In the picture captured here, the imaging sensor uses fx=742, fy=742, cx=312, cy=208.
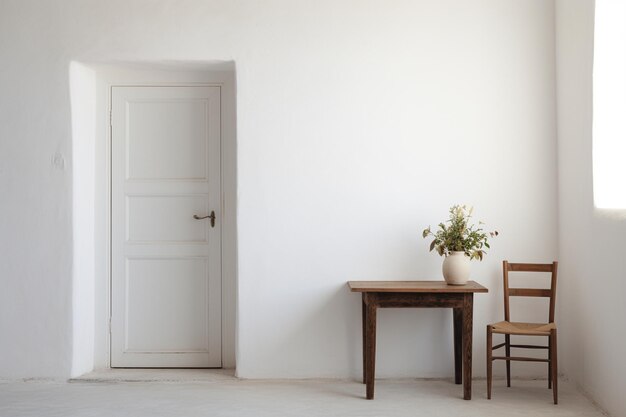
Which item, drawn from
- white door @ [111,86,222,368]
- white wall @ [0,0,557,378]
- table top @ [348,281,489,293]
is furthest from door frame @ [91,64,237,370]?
table top @ [348,281,489,293]

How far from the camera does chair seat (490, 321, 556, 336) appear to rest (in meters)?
4.47

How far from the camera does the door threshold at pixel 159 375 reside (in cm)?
513

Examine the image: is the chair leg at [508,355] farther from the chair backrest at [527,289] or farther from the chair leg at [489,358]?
the chair leg at [489,358]

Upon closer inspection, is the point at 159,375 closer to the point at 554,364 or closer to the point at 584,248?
the point at 554,364

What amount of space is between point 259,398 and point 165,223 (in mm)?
1568

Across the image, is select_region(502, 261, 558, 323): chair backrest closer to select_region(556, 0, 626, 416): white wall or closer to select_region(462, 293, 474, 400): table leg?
select_region(556, 0, 626, 416): white wall

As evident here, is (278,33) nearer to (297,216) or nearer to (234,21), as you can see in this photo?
(234,21)

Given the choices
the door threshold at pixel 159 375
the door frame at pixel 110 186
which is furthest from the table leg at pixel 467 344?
the door frame at pixel 110 186

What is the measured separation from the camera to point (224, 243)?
18.1 feet

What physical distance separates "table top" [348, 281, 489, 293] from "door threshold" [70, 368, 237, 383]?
1.18 meters

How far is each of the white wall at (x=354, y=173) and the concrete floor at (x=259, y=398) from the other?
0.21 m

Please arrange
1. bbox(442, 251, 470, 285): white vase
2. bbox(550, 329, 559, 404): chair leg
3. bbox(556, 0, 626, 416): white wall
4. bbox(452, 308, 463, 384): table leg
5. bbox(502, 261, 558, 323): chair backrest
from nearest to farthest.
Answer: bbox(556, 0, 626, 416): white wall → bbox(550, 329, 559, 404): chair leg → bbox(442, 251, 470, 285): white vase → bbox(502, 261, 558, 323): chair backrest → bbox(452, 308, 463, 384): table leg

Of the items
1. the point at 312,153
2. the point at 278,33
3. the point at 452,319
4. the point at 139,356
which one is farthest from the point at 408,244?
the point at 139,356

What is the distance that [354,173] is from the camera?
17.0 ft
